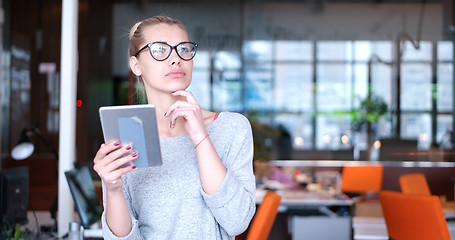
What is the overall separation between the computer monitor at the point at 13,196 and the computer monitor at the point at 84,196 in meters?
0.39

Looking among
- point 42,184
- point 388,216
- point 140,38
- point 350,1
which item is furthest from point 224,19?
point 140,38

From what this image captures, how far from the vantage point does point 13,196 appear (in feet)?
11.1

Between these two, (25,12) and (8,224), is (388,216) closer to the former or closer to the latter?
(8,224)

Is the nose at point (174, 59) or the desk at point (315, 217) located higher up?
the nose at point (174, 59)

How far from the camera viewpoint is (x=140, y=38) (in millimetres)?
1486

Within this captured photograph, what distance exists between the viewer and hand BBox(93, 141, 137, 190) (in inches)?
49.3

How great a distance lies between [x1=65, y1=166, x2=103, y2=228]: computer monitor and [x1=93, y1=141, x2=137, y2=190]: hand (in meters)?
1.98

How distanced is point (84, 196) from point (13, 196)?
0.44 meters

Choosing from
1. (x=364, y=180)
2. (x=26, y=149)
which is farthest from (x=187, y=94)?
(x=364, y=180)

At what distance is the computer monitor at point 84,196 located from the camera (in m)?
3.18

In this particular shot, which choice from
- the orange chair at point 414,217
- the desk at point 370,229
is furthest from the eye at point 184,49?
the desk at point 370,229

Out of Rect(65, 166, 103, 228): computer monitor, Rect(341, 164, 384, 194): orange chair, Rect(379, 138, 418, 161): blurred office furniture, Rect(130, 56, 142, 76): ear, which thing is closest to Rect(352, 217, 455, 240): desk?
Rect(65, 166, 103, 228): computer monitor

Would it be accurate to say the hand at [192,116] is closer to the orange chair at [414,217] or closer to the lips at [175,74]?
the lips at [175,74]

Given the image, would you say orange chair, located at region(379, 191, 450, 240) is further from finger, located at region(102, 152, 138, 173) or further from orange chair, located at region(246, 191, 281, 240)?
finger, located at region(102, 152, 138, 173)
